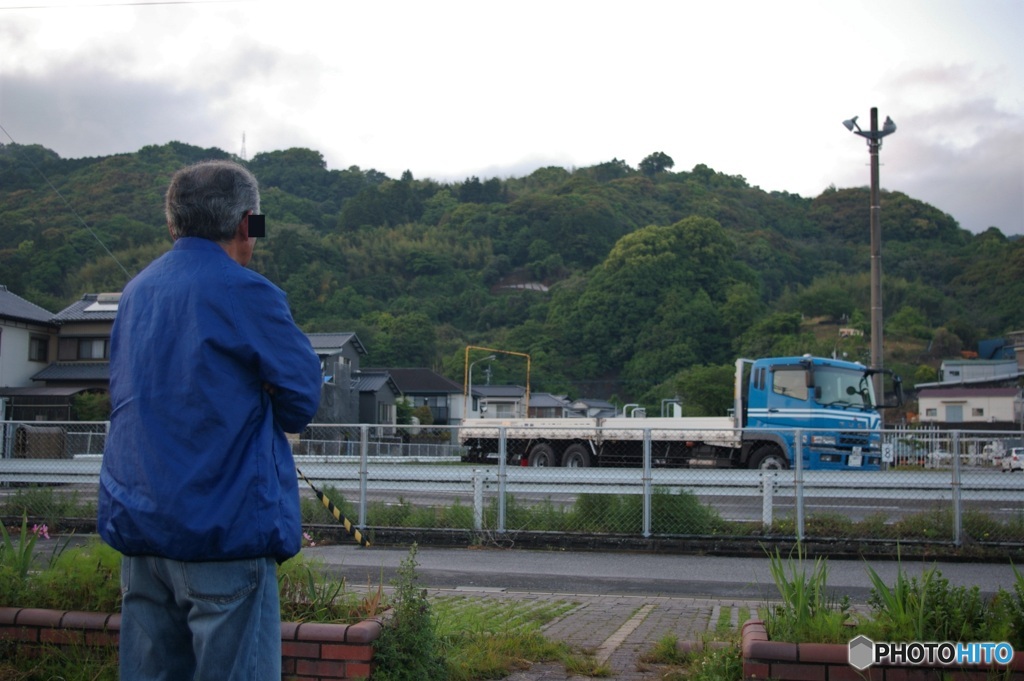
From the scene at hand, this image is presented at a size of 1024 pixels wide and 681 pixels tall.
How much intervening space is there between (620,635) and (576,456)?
19202mm

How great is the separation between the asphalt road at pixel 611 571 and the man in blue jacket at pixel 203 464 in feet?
17.3

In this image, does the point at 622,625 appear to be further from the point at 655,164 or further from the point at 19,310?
the point at 655,164

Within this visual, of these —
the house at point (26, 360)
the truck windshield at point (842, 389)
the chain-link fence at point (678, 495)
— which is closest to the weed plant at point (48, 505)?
the chain-link fence at point (678, 495)

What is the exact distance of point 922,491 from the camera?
1224cm

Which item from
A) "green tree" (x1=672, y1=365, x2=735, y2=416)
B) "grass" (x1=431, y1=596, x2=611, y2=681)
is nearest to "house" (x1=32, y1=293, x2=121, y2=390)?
"green tree" (x1=672, y1=365, x2=735, y2=416)

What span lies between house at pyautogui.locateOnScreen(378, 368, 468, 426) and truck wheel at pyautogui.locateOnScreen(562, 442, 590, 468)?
48892mm

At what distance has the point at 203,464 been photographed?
2.55m

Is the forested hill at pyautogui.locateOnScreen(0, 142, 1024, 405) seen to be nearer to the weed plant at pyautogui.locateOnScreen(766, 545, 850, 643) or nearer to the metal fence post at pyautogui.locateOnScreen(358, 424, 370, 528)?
the metal fence post at pyautogui.locateOnScreen(358, 424, 370, 528)

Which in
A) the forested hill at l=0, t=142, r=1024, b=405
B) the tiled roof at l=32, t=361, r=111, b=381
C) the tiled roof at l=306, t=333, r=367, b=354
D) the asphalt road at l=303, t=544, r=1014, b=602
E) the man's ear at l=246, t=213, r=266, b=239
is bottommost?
the asphalt road at l=303, t=544, r=1014, b=602

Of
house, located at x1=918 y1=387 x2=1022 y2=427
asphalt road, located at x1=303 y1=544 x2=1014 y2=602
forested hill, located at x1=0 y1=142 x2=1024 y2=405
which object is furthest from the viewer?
house, located at x1=918 y1=387 x2=1022 y2=427

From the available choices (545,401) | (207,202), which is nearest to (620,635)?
(207,202)

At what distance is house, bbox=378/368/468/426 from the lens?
2933 inches

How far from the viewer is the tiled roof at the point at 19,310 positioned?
41531 millimetres

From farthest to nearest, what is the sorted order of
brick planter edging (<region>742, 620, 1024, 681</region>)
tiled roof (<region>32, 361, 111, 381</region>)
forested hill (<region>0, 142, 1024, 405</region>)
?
forested hill (<region>0, 142, 1024, 405</region>) → tiled roof (<region>32, 361, 111, 381</region>) → brick planter edging (<region>742, 620, 1024, 681</region>)
